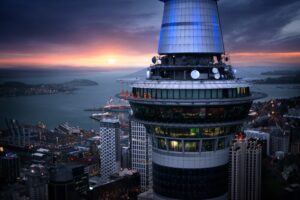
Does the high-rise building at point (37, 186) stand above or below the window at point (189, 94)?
below

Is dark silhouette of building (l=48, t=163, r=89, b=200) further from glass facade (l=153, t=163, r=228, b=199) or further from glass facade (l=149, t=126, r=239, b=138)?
glass facade (l=149, t=126, r=239, b=138)

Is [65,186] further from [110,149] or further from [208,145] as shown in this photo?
[208,145]

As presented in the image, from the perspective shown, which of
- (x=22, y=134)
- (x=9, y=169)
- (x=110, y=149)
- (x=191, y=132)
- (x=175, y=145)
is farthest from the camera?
(x=22, y=134)

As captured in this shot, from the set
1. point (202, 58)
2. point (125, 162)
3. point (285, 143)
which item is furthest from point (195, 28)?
point (125, 162)

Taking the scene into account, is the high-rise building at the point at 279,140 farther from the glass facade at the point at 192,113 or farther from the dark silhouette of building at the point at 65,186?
the glass facade at the point at 192,113

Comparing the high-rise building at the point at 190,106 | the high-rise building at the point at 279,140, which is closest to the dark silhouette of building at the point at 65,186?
the high-rise building at the point at 279,140

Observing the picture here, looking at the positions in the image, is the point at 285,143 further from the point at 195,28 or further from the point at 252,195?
the point at 195,28

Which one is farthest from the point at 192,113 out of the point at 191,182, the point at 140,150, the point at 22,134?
the point at 22,134
